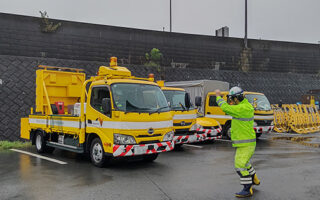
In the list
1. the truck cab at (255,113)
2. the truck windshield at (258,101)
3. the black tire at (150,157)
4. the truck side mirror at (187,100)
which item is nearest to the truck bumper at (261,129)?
the truck cab at (255,113)

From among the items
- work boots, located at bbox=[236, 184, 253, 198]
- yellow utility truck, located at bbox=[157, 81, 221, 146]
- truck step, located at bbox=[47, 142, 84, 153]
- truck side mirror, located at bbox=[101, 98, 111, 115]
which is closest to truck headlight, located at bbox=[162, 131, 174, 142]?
truck side mirror, located at bbox=[101, 98, 111, 115]

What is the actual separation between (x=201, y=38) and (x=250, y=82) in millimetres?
4983

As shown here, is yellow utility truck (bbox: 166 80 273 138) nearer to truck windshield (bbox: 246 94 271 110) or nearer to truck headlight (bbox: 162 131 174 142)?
truck windshield (bbox: 246 94 271 110)

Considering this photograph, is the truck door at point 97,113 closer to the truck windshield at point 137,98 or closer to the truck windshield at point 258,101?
the truck windshield at point 137,98

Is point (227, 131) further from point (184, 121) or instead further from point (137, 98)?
point (137, 98)

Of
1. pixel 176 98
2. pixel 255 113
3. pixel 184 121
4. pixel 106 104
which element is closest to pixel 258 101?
pixel 255 113

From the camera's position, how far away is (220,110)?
1390cm

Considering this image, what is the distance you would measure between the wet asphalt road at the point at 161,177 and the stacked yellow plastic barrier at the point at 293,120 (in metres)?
6.73

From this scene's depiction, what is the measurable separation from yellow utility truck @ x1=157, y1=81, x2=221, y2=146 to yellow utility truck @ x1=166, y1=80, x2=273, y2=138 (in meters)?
1.58

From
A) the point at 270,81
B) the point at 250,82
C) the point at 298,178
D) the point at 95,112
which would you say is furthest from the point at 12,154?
the point at 270,81

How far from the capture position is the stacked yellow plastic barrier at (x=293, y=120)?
1645cm

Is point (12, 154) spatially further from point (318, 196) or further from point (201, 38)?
point (201, 38)

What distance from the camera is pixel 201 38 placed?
69.5 ft

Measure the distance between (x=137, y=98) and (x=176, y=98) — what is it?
3640mm
